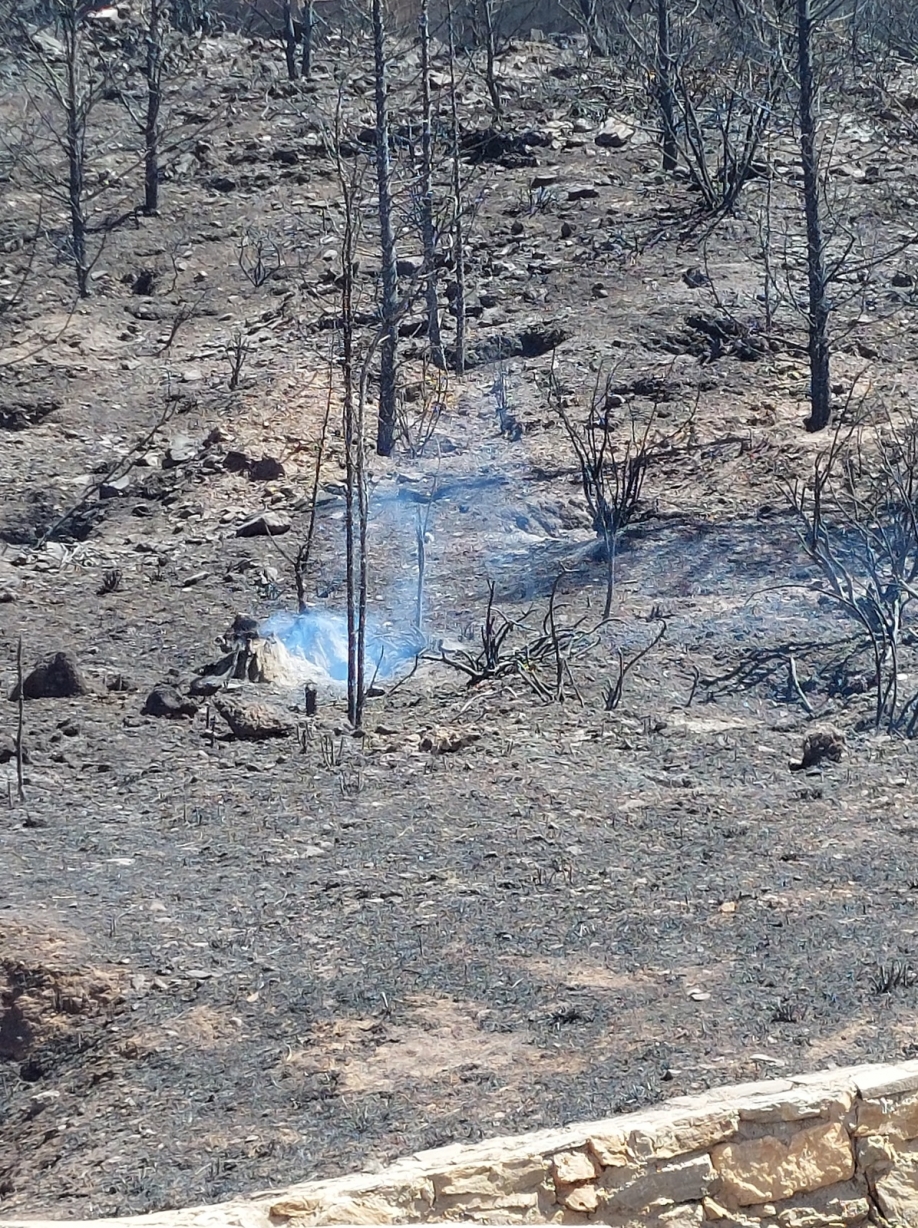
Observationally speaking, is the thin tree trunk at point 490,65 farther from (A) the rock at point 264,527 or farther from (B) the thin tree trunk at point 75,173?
(A) the rock at point 264,527

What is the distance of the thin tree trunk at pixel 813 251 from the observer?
1230 centimetres

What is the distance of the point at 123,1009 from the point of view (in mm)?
4988

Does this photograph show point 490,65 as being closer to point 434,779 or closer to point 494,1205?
point 434,779

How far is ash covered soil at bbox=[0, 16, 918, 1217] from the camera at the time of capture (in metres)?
4.55

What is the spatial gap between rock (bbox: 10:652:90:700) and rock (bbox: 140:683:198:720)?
47 cm

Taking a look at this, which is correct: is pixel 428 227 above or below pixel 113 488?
above

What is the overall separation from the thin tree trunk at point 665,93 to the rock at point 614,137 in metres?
0.51

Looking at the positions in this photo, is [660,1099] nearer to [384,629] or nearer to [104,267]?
[384,629]

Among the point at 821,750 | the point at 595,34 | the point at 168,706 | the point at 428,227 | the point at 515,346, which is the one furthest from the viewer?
the point at 595,34

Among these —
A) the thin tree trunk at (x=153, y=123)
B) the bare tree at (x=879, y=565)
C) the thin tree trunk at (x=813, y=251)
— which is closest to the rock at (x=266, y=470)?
the bare tree at (x=879, y=565)

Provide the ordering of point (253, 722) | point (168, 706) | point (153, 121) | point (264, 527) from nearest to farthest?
point (253, 722) < point (168, 706) < point (264, 527) < point (153, 121)

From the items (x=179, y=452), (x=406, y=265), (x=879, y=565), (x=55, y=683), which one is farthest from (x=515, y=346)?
(x=55, y=683)

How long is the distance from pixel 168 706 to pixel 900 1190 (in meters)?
4.78

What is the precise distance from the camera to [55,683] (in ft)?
27.0
